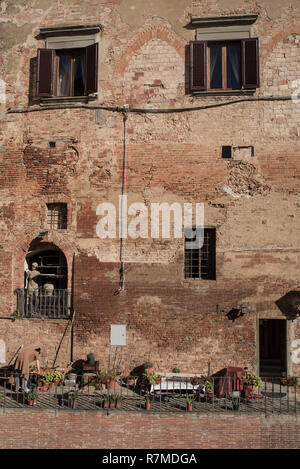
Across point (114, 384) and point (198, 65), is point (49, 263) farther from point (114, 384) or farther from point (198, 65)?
point (198, 65)

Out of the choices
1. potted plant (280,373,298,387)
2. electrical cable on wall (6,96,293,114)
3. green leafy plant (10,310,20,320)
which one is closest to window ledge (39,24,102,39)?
electrical cable on wall (6,96,293,114)

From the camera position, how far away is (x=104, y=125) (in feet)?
44.5

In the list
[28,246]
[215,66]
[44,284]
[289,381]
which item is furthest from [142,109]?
[289,381]

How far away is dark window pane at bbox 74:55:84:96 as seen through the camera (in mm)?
13930

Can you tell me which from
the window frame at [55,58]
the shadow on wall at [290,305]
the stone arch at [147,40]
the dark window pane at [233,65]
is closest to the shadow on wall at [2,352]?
the window frame at [55,58]

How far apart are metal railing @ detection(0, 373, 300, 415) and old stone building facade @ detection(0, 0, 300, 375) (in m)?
0.95

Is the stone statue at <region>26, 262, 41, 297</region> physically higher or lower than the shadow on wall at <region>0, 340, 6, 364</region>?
higher

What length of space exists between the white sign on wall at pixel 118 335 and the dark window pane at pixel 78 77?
7.27 metres

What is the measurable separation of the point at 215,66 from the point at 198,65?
0.66 meters

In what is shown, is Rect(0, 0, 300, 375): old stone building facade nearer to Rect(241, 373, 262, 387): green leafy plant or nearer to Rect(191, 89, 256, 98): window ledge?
Rect(191, 89, 256, 98): window ledge

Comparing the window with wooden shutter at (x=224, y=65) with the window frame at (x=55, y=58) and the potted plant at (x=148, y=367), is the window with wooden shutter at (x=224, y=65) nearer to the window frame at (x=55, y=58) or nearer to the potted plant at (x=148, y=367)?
the window frame at (x=55, y=58)

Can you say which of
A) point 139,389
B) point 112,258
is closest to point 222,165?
point 112,258

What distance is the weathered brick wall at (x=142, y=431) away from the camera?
10.3 m

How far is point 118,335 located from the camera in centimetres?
1302
